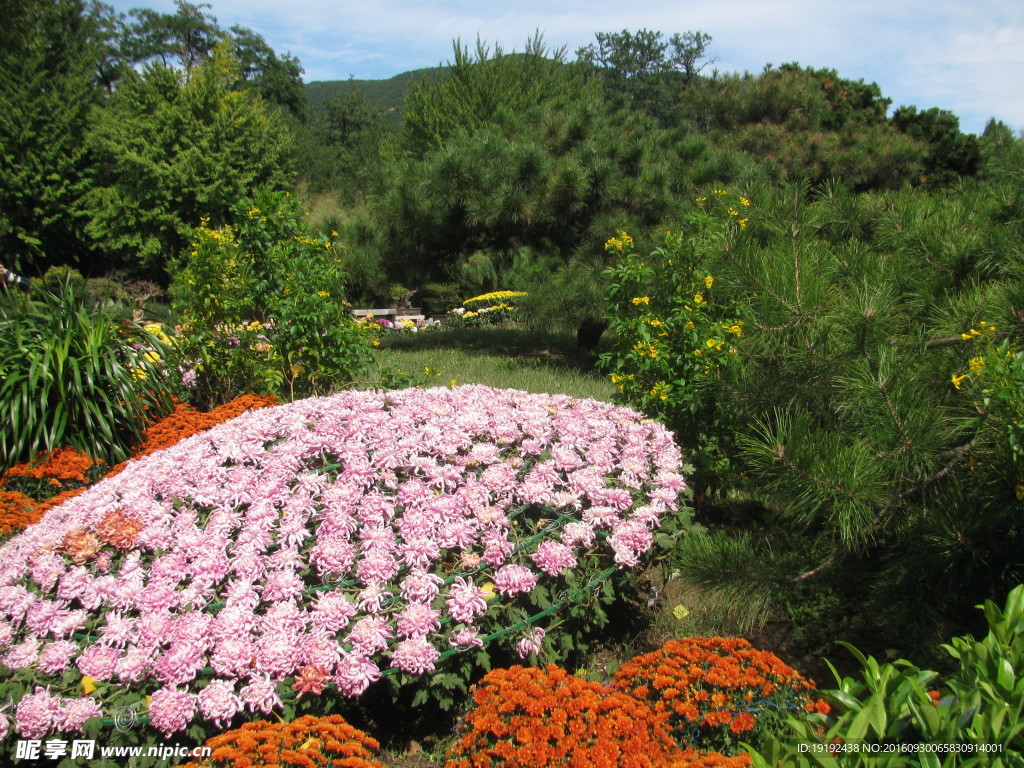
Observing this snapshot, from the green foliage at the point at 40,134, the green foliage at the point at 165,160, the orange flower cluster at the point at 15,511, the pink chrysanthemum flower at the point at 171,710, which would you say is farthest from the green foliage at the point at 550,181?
the green foliage at the point at 40,134

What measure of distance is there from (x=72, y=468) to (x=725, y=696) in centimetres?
357

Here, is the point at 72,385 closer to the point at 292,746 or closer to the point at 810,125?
the point at 292,746

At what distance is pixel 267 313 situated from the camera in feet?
15.8

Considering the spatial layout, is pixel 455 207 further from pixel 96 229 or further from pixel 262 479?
pixel 96 229

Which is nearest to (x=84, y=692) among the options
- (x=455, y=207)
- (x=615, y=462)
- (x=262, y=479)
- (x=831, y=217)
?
(x=262, y=479)

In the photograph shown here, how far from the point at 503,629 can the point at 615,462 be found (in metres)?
0.95

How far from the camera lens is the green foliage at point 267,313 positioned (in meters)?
4.59

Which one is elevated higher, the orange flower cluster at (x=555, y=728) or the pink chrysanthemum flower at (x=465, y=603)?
the pink chrysanthemum flower at (x=465, y=603)

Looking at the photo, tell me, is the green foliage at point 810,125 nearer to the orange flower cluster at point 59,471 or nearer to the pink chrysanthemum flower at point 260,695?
the orange flower cluster at point 59,471

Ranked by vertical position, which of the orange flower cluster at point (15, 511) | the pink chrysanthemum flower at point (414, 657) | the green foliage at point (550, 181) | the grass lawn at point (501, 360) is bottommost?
the grass lawn at point (501, 360)

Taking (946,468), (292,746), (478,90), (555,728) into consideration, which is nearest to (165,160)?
(478,90)

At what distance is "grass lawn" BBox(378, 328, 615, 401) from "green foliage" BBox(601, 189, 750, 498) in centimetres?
160

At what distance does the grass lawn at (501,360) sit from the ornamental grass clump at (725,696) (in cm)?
324

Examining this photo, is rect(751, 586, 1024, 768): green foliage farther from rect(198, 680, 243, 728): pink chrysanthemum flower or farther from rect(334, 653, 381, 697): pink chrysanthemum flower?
rect(198, 680, 243, 728): pink chrysanthemum flower
